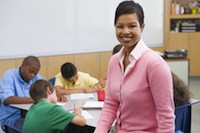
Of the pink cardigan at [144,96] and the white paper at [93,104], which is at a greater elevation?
the pink cardigan at [144,96]

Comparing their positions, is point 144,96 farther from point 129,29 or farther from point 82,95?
point 82,95

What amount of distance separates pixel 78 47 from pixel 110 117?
4033mm

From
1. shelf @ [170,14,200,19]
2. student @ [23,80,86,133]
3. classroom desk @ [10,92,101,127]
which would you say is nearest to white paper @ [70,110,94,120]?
classroom desk @ [10,92,101,127]

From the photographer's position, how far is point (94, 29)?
18.6ft

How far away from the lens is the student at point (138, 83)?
50.6 inches

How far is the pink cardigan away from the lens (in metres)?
1.28

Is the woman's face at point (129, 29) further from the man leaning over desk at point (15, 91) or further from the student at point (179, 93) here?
the man leaning over desk at point (15, 91)

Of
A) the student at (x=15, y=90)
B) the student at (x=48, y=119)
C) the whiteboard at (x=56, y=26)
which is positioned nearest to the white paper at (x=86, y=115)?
the student at (x=48, y=119)

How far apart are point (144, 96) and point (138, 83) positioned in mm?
62

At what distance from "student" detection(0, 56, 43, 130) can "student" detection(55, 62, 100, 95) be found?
37 centimetres

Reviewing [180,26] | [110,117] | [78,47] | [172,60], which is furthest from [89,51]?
[110,117]

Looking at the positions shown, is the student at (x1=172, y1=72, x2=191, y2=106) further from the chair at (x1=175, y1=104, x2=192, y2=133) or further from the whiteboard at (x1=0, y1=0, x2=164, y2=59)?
the whiteboard at (x1=0, y1=0, x2=164, y2=59)

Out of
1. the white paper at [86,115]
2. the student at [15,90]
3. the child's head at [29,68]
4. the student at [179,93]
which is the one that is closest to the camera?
the student at [179,93]

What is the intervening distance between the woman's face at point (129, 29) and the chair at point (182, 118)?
1.04m
